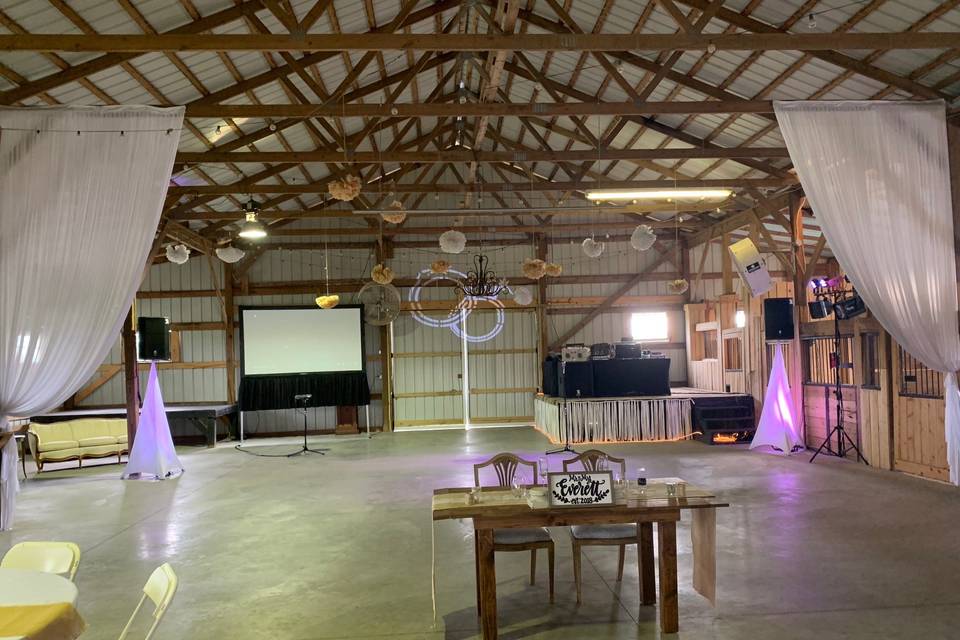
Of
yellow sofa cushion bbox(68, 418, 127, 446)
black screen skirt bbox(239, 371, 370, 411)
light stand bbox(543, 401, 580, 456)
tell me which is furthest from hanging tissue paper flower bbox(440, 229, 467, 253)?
yellow sofa cushion bbox(68, 418, 127, 446)

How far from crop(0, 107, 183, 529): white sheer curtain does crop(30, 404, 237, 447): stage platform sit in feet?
23.3

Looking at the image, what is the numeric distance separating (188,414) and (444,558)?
874 cm

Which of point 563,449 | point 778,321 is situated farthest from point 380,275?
point 778,321

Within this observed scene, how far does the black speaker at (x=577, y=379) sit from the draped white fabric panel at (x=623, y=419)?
225 mm

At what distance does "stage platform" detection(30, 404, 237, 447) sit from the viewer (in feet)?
39.4

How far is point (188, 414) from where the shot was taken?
12023 mm

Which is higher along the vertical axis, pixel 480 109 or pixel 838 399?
pixel 480 109

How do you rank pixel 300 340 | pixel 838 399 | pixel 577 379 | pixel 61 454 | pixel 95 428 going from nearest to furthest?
pixel 838 399
pixel 61 454
pixel 95 428
pixel 577 379
pixel 300 340

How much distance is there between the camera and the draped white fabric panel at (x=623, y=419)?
35.9 ft

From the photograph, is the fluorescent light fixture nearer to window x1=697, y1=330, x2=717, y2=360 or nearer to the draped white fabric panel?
the draped white fabric panel

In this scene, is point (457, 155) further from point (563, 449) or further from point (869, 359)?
point (869, 359)

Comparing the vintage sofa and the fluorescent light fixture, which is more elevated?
the fluorescent light fixture

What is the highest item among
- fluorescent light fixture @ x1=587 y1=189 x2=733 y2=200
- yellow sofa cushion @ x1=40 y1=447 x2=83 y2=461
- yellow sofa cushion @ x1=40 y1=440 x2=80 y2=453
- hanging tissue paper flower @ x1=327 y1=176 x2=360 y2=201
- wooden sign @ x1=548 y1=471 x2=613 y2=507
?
fluorescent light fixture @ x1=587 y1=189 x2=733 y2=200

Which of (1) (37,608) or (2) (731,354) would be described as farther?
(2) (731,354)
